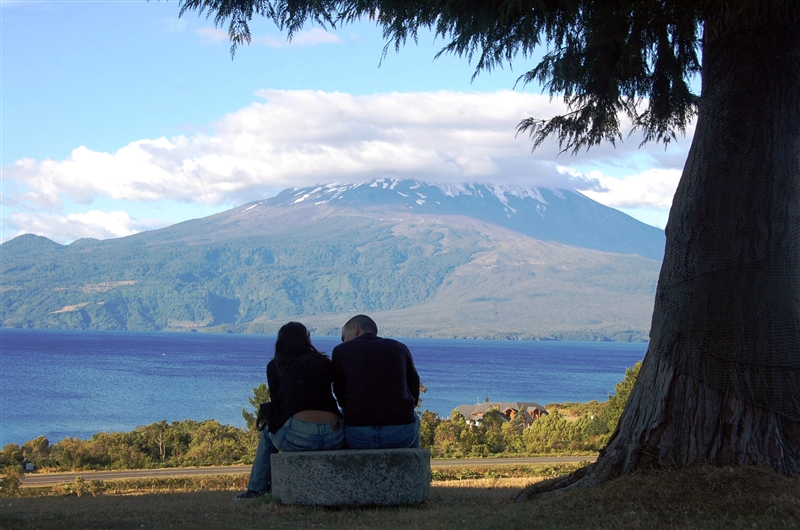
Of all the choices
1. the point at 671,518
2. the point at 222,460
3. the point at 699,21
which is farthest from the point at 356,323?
the point at 222,460

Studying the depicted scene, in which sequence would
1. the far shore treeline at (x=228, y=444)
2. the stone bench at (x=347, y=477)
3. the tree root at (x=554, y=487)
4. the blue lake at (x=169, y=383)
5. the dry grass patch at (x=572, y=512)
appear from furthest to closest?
1. the blue lake at (x=169, y=383)
2. the far shore treeline at (x=228, y=444)
3. the stone bench at (x=347, y=477)
4. the tree root at (x=554, y=487)
5. the dry grass patch at (x=572, y=512)

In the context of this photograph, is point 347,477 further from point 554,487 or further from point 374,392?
point 554,487

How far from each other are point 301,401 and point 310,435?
26cm

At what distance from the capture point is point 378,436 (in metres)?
5.96

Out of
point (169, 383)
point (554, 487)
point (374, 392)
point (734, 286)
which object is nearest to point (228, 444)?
point (374, 392)

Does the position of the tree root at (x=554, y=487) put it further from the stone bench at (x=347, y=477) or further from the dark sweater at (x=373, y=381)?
the dark sweater at (x=373, y=381)

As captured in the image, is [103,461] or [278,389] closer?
[278,389]

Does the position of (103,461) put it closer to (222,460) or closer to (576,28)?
(222,460)

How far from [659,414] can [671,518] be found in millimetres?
916

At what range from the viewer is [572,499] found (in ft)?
16.6

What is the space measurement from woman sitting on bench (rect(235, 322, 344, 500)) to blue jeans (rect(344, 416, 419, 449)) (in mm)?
87

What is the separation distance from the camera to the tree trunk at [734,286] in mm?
5113

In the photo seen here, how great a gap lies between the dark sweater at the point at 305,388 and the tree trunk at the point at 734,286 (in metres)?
1.69

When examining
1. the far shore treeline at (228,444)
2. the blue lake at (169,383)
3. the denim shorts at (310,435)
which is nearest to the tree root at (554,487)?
the denim shorts at (310,435)
